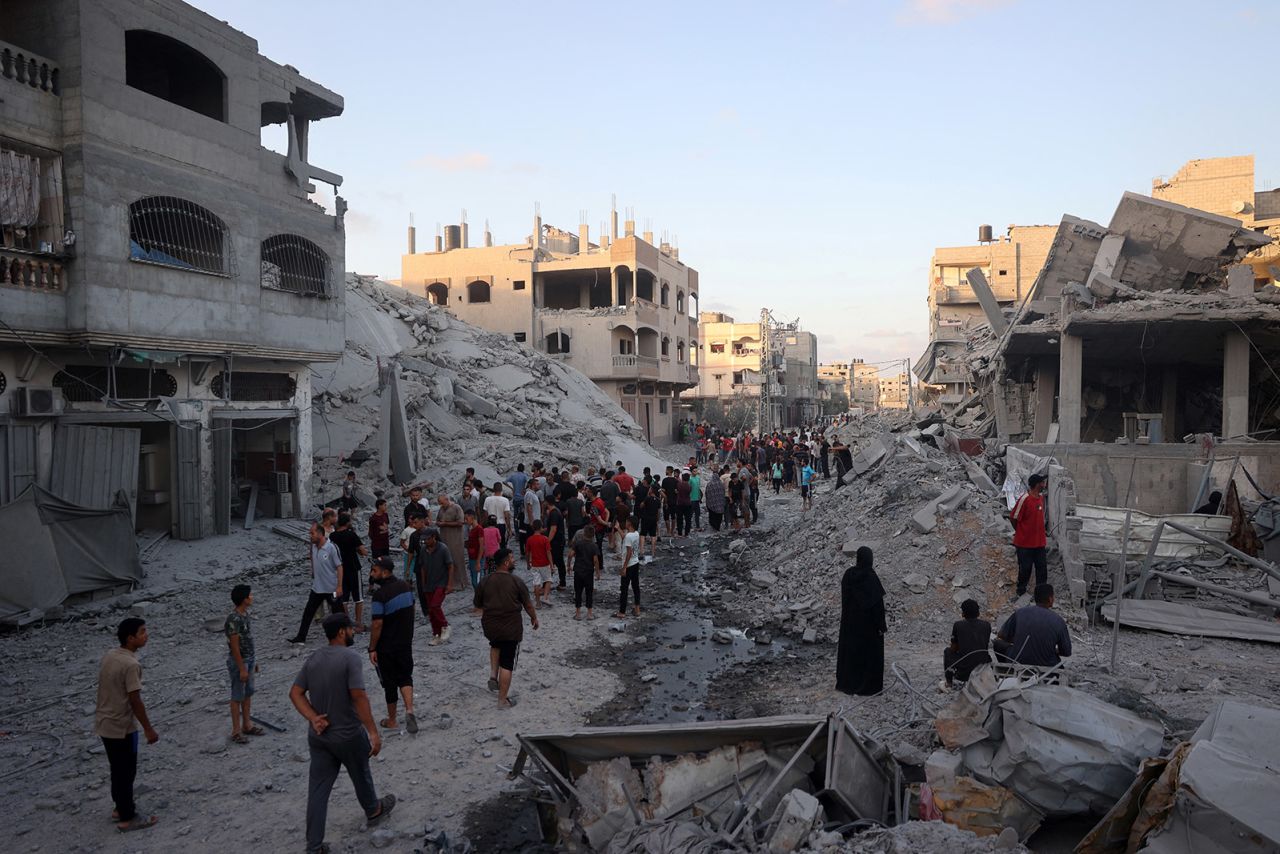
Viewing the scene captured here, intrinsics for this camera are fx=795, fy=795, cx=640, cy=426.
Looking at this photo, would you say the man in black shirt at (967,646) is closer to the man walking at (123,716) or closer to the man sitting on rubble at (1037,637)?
the man sitting on rubble at (1037,637)

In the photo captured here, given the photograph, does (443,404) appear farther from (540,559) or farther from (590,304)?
(590,304)

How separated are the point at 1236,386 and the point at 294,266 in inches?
780

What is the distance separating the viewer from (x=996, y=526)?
1112cm

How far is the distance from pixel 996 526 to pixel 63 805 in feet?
35.1

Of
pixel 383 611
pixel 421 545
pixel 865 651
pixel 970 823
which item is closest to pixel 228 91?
pixel 421 545

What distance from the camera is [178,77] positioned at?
1625 cm

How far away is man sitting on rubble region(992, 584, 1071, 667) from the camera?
614 centimetres

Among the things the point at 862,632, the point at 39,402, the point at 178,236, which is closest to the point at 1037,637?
the point at 862,632

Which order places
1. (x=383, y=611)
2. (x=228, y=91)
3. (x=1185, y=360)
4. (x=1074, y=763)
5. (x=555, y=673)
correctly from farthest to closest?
(x=1185, y=360) < (x=228, y=91) < (x=555, y=673) < (x=383, y=611) < (x=1074, y=763)

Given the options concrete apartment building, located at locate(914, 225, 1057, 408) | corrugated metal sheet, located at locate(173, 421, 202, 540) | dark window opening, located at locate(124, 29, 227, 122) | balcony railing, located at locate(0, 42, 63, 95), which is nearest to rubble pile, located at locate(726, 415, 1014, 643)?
corrugated metal sheet, located at locate(173, 421, 202, 540)

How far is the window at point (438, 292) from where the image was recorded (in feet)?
145

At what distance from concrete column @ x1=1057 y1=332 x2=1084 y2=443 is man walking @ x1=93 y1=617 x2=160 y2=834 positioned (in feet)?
58.5

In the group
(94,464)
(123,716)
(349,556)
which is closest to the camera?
(123,716)

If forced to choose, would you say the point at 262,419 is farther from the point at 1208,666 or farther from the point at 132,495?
the point at 1208,666
